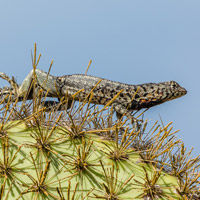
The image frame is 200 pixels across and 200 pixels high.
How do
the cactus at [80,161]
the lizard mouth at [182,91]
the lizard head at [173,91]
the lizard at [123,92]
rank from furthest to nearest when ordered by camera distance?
1. the lizard mouth at [182,91]
2. the lizard head at [173,91]
3. the lizard at [123,92]
4. the cactus at [80,161]

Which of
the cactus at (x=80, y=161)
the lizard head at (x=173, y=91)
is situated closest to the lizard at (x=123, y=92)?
the lizard head at (x=173, y=91)

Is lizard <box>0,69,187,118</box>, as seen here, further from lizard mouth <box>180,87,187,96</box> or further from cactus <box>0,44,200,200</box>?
cactus <box>0,44,200,200</box>

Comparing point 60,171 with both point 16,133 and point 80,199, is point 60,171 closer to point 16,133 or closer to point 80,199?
point 80,199

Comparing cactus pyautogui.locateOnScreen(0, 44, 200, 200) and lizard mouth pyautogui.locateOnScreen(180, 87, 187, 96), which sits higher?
lizard mouth pyautogui.locateOnScreen(180, 87, 187, 96)

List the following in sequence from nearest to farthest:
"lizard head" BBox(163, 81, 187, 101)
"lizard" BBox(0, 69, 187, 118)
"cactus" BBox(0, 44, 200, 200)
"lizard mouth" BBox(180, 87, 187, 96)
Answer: "cactus" BBox(0, 44, 200, 200) < "lizard" BBox(0, 69, 187, 118) < "lizard head" BBox(163, 81, 187, 101) < "lizard mouth" BBox(180, 87, 187, 96)

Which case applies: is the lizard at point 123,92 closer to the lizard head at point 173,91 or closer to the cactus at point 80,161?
the lizard head at point 173,91

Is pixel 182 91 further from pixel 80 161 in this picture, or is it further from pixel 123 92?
pixel 80 161

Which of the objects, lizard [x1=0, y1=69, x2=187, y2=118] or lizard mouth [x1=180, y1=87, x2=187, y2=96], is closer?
lizard [x1=0, y1=69, x2=187, y2=118]

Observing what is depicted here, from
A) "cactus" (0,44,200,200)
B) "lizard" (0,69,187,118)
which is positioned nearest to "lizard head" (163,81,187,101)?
"lizard" (0,69,187,118)

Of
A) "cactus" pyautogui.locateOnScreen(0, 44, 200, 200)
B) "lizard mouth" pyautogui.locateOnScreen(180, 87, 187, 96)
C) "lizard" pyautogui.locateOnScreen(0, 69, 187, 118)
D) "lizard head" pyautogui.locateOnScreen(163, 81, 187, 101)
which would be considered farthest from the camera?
"lizard mouth" pyautogui.locateOnScreen(180, 87, 187, 96)
